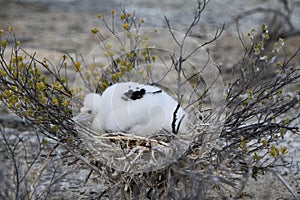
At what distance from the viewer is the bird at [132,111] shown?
271cm

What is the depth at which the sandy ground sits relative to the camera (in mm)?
6352

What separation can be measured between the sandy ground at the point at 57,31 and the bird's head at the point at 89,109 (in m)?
2.00

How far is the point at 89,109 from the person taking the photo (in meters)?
2.80

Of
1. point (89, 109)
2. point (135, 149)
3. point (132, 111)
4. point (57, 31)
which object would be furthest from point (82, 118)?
point (57, 31)

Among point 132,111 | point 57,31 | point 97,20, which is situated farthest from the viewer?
point 97,20

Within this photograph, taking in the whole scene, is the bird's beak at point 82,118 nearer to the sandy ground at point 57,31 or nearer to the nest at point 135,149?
the nest at point 135,149

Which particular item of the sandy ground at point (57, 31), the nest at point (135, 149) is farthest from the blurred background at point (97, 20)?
the nest at point (135, 149)

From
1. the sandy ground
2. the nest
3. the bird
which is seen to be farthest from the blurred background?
the nest

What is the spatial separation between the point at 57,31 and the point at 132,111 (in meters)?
4.73

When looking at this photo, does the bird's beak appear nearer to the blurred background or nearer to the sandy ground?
the sandy ground

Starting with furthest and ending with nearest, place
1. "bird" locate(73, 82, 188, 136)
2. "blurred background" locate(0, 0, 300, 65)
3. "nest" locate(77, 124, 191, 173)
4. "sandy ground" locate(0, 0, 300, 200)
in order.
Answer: "blurred background" locate(0, 0, 300, 65)
"sandy ground" locate(0, 0, 300, 200)
"bird" locate(73, 82, 188, 136)
"nest" locate(77, 124, 191, 173)

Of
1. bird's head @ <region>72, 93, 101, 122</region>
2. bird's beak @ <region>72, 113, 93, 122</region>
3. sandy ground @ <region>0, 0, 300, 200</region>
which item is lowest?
bird's beak @ <region>72, 113, 93, 122</region>

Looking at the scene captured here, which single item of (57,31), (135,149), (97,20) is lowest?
(135,149)

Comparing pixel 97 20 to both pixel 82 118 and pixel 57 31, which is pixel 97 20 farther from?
pixel 82 118
